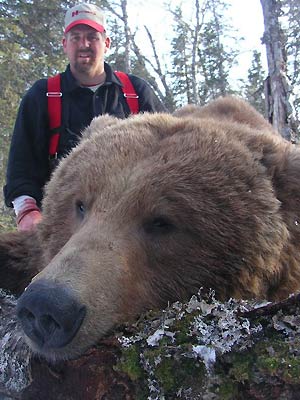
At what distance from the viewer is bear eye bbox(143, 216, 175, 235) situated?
2463 millimetres

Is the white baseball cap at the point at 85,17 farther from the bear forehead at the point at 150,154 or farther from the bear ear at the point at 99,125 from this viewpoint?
the bear forehead at the point at 150,154

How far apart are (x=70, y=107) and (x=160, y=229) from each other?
2.97 m

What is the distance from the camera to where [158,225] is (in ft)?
8.11

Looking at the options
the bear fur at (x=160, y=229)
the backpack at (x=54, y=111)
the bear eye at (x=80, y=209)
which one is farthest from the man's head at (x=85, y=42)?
the bear eye at (x=80, y=209)

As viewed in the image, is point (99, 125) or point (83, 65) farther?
point (83, 65)

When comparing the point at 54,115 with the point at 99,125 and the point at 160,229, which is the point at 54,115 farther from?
the point at 160,229

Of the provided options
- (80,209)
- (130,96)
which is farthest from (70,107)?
(80,209)

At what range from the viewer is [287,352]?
4.27ft

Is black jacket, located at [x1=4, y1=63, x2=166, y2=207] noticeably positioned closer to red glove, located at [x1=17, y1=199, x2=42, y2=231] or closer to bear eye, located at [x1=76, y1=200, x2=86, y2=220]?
red glove, located at [x1=17, y1=199, x2=42, y2=231]

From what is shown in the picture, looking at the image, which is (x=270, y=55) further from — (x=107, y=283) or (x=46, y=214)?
(x=107, y=283)

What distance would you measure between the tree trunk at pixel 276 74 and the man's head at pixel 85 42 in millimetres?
3748

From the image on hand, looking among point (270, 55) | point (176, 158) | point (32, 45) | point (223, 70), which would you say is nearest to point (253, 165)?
point (176, 158)

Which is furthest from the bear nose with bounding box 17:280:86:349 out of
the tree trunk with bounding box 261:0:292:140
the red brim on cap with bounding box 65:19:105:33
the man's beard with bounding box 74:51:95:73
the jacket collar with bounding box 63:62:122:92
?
the tree trunk with bounding box 261:0:292:140

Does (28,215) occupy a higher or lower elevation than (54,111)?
lower
